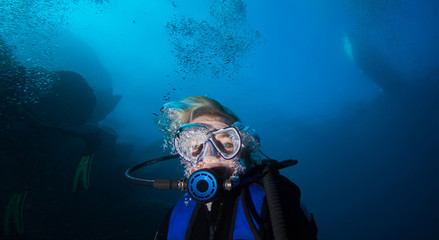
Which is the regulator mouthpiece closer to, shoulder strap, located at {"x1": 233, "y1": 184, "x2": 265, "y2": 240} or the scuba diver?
the scuba diver

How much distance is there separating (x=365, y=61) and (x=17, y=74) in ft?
117

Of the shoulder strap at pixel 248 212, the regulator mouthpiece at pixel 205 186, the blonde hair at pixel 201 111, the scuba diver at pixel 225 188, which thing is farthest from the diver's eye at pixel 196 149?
the shoulder strap at pixel 248 212

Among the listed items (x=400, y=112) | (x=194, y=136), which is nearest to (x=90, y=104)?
(x=194, y=136)

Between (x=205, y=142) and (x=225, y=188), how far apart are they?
77 cm

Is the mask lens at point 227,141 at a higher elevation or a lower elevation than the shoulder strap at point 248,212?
higher

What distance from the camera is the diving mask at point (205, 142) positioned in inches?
93.4

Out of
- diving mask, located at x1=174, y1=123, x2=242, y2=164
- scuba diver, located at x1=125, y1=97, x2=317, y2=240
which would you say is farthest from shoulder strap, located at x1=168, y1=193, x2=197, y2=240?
diving mask, located at x1=174, y1=123, x2=242, y2=164

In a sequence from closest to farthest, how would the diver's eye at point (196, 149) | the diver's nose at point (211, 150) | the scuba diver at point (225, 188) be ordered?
the scuba diver at point (225, 188)
the diver's nose at point (211, 150)
the diver's eye at point (196, 149)

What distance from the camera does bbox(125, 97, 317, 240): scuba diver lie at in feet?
4.49

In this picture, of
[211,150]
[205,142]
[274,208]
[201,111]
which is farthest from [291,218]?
[201,111]

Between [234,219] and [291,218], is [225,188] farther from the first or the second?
[291,218]

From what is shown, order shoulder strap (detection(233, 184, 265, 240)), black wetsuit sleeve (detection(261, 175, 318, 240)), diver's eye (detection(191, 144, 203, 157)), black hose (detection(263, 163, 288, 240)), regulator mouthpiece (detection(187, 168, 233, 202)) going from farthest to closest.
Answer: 1. diver's eye (detection(191, 144, 203, 157))
2. regulator mouthpiece (detection(187, 168, 233, 202))
3. shoulder strap (detection(233, 184, 265, 240))
4. black wetsuit sleeve (detection(261, 175, 318, 240))
5. black hose (detection(263, 163, 288, 240))

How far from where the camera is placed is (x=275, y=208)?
1.11 meters

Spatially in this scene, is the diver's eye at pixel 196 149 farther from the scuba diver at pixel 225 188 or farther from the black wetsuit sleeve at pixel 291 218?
the black wetsuit sleeve at pixel 291 218
